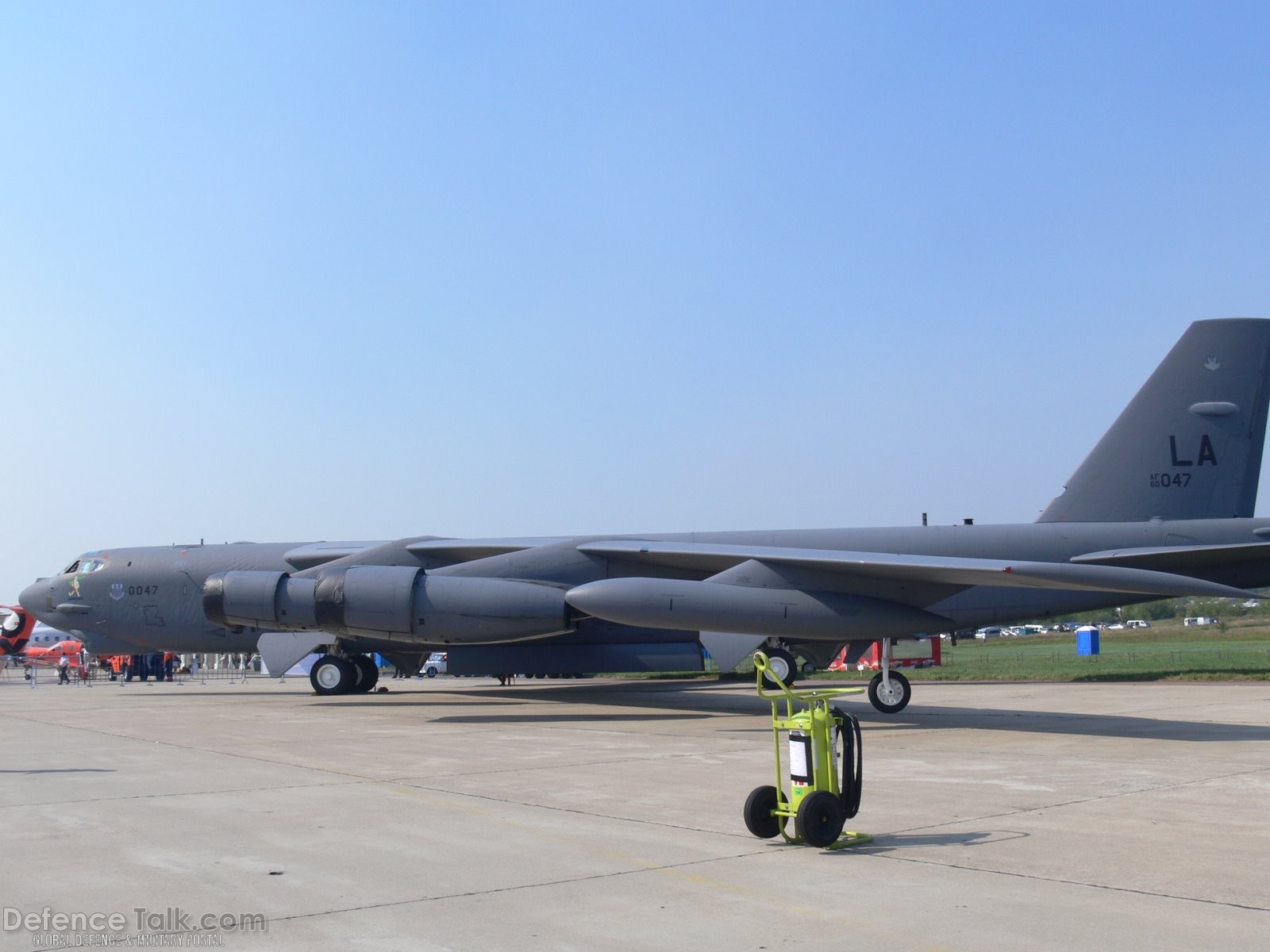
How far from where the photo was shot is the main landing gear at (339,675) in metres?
20.5

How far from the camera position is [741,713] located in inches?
640

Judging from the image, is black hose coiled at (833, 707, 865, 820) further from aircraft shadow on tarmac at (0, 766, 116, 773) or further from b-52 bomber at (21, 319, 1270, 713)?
b-52 bomber at (21, 319, 1270, 713)

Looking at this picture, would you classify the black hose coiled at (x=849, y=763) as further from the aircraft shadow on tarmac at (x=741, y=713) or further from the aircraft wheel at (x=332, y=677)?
the aircraft wheel at (x=332, y=677)

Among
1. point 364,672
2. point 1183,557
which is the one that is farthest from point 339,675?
point 1183,557

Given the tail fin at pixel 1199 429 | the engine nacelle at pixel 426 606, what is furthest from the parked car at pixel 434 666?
the tail fin at pixel 1199 429

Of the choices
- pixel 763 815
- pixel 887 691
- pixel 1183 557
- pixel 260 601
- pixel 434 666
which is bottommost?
pixel 434 666

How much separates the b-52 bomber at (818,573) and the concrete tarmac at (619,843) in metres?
1.90

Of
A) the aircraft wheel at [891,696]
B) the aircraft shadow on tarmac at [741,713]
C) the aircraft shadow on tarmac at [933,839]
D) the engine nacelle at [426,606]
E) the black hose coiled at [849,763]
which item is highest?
the engine nacelle at [426,606]

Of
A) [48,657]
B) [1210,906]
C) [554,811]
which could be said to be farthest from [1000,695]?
[48,657]

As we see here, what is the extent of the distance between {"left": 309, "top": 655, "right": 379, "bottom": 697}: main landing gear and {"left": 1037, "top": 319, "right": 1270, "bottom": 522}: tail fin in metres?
13.3

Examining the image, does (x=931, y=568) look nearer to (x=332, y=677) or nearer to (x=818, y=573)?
(x=818, y=573)

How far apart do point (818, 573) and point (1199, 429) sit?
6920 mm

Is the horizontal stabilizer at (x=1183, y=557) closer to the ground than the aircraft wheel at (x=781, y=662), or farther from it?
farther from it

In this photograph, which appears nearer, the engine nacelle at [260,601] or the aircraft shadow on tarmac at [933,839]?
the aircraft shadow on tarmac at [933,839]
